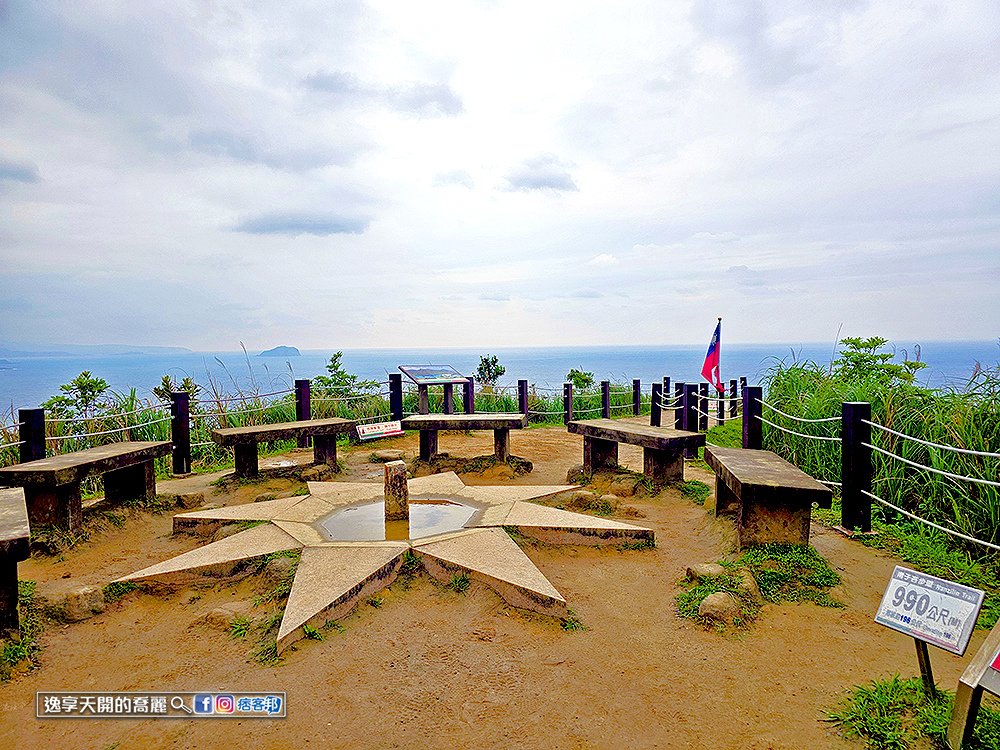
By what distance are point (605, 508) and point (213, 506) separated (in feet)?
13.0

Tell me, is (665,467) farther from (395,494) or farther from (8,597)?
(8,597)

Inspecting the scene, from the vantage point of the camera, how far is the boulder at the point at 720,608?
3457 mm

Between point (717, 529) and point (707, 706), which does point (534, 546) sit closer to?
point (717, 529)

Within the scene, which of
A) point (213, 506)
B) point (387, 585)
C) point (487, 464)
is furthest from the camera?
point (487, 464)

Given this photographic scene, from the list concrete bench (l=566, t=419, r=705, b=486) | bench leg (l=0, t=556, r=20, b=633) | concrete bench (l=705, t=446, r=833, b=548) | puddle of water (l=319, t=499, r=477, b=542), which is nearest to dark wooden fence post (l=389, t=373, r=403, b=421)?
concrete bench (l=566, t=419, r=705, b=486)

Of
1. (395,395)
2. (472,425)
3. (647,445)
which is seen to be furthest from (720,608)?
(395,395)

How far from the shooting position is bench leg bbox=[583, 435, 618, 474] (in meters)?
7.24

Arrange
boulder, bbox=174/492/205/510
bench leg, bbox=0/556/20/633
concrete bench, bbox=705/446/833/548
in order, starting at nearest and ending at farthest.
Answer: bench leg, bbox=0/556/20/633, concrete bench, bbox=705/446/833/548, boulder, bbox=174/492/205/510

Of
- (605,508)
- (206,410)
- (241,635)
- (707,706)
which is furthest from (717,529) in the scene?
(206,410)

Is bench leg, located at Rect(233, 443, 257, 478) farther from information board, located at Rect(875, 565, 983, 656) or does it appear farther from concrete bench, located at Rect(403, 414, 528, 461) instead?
information board, located at Rect(875, 565, 983, 656)

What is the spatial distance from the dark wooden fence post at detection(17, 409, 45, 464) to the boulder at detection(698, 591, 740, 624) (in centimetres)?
603

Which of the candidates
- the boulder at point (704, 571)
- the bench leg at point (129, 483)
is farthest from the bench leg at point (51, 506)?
the boulder at point (704, 571)

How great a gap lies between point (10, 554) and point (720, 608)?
3.78 meters

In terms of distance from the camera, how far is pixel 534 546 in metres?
4.62
